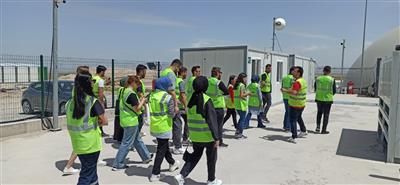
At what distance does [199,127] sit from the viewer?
4293 millimetres

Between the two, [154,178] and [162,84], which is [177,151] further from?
[162,84]

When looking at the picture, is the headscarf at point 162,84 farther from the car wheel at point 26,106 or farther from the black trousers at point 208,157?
the car wheel at point 26,106

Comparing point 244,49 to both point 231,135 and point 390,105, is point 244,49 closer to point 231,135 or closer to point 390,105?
point 231,135

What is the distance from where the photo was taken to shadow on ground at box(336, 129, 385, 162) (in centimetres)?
642

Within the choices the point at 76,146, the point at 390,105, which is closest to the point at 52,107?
the point at 76,146

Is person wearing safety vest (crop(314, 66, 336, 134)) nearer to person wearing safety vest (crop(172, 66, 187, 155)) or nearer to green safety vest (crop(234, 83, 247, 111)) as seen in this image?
green safety vest (crop(234, 83, 247, 111))

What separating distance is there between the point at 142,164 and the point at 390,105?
15.4ft

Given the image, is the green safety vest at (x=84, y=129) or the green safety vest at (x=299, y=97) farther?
the green safety vest at (x=299, y=97)

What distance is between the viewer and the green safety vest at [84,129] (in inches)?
141

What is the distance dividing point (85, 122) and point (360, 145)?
20.9ft

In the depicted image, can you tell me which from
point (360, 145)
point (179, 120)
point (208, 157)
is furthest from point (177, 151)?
point (360, 145)

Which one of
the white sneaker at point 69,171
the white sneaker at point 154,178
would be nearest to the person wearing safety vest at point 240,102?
the white sneaker at point 154,178

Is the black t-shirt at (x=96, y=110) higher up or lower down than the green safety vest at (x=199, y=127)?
higher up

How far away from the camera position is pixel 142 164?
18.4ft
